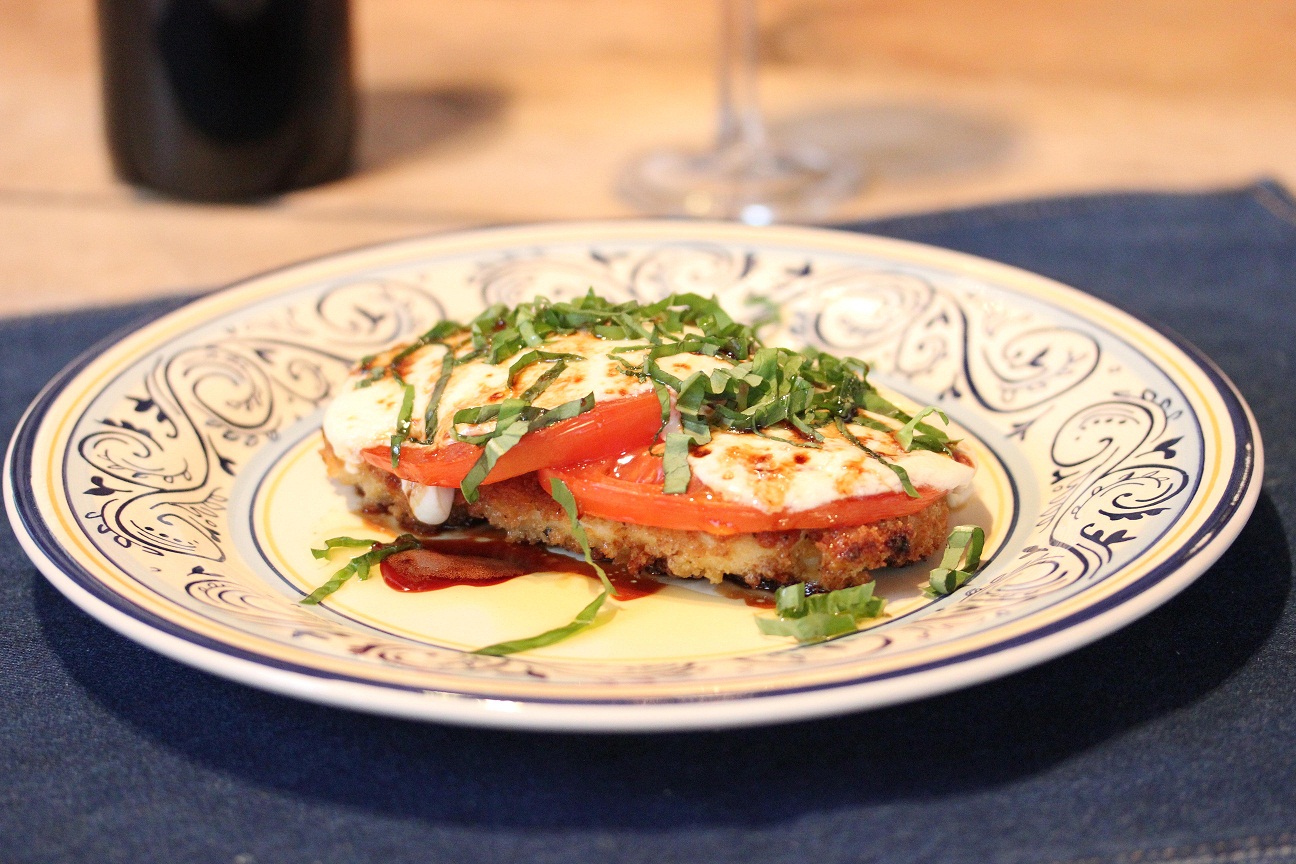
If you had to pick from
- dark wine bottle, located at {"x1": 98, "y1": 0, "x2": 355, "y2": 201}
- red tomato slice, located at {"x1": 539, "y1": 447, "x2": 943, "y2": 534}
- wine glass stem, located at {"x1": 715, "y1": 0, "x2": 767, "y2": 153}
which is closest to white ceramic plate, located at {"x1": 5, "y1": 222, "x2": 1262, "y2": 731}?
red tomato slice, located at {"x1": 539, "y1": 447, "x2": 943, "y2": 534}

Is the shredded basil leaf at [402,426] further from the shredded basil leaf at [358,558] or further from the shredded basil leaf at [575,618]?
the shredded basil leaf at [575,618]

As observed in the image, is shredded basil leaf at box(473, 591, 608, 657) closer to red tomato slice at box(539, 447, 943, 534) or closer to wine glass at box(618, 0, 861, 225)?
red tomato slice at box(539, 447, 943, 534)

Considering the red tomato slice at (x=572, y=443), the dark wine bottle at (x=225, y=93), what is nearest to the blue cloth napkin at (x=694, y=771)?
the red tomato slice at (x=572, y=443)

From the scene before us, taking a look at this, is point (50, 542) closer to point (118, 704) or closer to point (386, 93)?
point (118, 704)

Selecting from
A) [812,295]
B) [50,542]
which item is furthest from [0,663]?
[812,295]

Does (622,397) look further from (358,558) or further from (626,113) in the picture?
(626,113)

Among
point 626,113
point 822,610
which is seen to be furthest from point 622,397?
point 626,113
